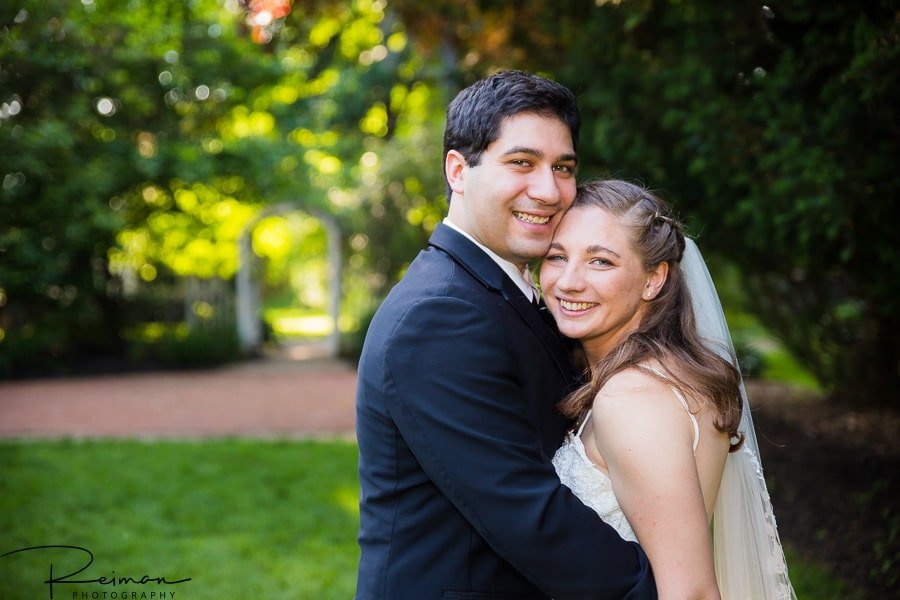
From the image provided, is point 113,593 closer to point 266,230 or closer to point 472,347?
point 472,347

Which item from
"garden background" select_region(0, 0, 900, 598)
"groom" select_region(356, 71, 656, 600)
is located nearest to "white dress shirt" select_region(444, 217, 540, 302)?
"groom" select_region(356, 71, 656, 600)

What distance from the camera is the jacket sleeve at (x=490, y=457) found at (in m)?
1.87

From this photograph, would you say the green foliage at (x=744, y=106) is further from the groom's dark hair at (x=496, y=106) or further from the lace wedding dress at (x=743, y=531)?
the groom's dark hair at (x=496, y=106)

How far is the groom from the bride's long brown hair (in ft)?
0.39

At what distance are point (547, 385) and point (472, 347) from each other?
33 centimetres

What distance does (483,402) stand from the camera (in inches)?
75.0

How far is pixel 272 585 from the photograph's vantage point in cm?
522

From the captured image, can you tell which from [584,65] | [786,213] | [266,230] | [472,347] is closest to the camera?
[472,347]

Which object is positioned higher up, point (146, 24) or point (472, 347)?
point (146, 24)

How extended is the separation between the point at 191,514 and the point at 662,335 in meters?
5.15

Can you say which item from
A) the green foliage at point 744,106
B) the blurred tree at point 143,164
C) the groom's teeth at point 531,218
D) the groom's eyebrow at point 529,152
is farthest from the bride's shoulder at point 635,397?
the blurred tree at point 143,164

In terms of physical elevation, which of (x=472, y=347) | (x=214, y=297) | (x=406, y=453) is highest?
(x=472, y=347)

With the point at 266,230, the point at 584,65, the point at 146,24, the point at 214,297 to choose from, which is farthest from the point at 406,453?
the point at 266,230

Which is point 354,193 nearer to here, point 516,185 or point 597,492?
point 516,185
